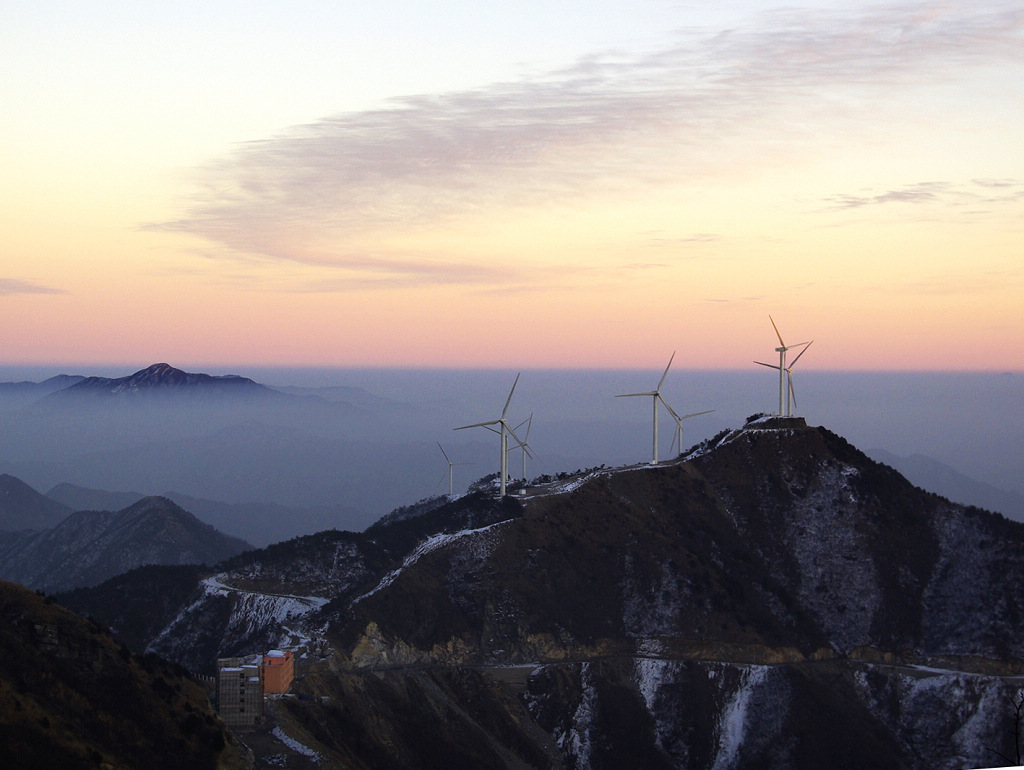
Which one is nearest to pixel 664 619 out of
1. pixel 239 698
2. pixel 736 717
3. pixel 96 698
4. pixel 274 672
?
pixel 736 717

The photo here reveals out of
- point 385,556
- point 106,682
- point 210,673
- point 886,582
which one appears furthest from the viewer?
point 385,556

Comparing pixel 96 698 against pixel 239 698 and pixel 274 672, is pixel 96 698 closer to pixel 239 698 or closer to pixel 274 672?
pixel 239 698

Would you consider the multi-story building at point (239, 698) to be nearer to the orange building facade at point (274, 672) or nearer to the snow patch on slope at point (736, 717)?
the orange building facade at point (274, 672)

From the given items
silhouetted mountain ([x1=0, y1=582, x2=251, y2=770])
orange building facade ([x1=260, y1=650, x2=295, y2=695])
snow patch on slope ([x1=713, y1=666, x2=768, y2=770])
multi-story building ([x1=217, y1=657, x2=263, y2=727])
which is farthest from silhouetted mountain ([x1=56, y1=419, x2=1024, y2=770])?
silhouetted mountain ([x1=0, y1=582, x2=251, y2=770])

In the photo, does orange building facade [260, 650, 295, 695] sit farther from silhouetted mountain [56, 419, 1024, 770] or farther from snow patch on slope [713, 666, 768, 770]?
snow patch on slope [713, 666, 768, 770]

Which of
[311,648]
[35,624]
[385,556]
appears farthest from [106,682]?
[385,556]

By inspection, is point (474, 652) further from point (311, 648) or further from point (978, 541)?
point (978, 541)
